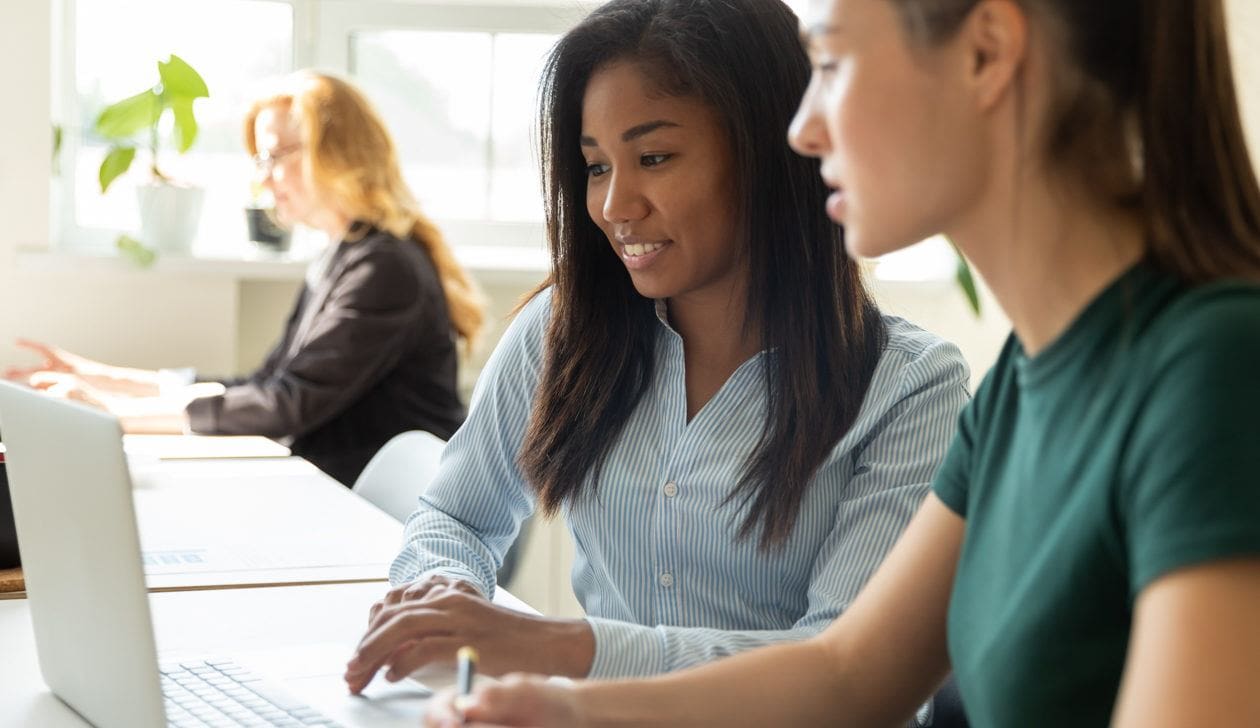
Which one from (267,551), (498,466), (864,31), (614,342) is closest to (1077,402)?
(864,31)

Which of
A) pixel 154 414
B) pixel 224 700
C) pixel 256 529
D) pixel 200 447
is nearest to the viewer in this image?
pixel 224 700

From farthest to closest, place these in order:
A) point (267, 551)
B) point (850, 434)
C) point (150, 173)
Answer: point (150, 173), point (267, 551), point (850, 434)

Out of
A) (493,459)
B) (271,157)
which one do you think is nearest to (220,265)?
(271,157)

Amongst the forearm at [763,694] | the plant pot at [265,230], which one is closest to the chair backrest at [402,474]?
the forearm at [763,694]

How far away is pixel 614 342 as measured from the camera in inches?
61.3

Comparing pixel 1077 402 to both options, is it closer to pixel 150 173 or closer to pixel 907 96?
pixel 907 96

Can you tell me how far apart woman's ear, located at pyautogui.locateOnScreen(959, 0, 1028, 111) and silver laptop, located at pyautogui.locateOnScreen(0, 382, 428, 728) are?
22.8 inches

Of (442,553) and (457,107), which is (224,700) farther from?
(457,107)

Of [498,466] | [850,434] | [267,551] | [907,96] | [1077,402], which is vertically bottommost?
[267,551]

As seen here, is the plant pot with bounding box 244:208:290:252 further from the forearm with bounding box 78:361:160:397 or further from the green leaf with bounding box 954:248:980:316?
the green leaf with bounding box 954:248:980:316

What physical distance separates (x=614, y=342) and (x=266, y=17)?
239 cm

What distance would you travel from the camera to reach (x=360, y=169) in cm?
312

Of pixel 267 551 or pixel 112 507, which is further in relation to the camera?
pixel 267 551

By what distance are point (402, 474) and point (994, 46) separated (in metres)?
1.54
